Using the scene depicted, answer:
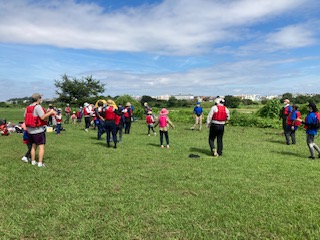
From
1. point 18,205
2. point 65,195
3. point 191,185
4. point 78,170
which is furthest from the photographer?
point 78,170

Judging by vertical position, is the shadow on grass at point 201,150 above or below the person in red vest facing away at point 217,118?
below

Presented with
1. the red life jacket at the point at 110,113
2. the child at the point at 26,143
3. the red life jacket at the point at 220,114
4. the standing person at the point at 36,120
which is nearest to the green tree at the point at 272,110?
the red life jacket at the point at 220,114

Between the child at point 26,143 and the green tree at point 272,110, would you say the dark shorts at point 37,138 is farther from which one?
the green tree at point 272,110

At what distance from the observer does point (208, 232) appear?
4027 mm

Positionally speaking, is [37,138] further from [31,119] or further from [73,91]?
[73,91]

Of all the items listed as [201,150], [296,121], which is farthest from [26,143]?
[296,121]

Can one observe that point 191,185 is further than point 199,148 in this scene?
No

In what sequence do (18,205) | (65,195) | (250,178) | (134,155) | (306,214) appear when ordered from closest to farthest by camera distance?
1. (306,214)
2. (18,205)
3. (65,195)
4. (250,178)
5. (134,155)

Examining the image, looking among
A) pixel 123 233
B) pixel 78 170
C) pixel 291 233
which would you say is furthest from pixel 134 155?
pixel 291 233

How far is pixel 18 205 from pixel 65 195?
84 centimetres

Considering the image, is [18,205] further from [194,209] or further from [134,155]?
[134,155]

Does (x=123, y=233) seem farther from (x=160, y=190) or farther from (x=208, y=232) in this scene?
(x=160, y=190)

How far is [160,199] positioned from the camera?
530 cm

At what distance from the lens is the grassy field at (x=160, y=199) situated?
4.09 metres
